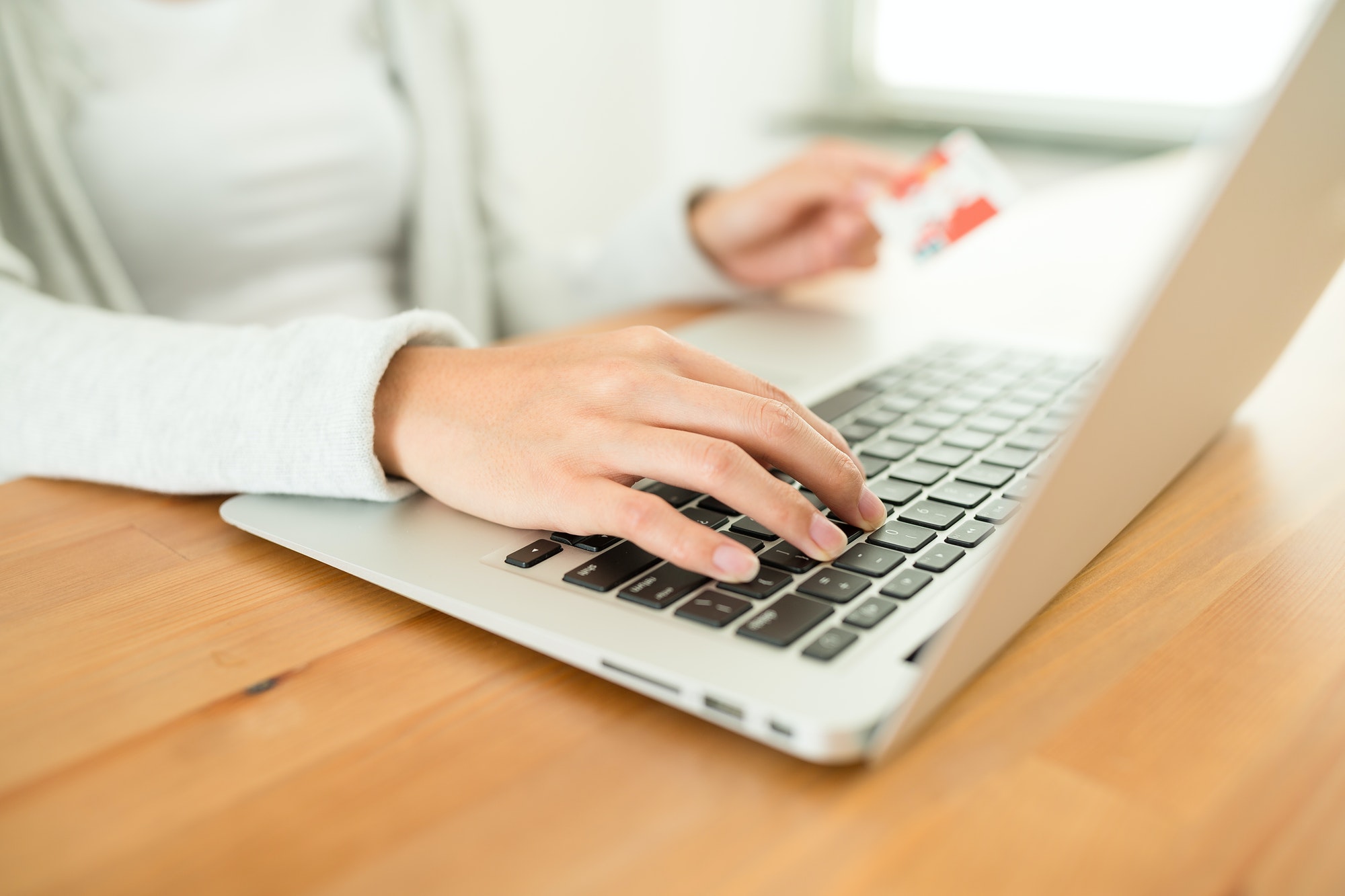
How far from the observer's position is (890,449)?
0.54m

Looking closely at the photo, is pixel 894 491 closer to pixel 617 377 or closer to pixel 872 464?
pixel 872 464

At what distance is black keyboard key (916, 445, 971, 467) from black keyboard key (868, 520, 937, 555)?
9cm

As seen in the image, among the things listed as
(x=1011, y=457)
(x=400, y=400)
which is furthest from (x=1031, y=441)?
(x=400, y=400)

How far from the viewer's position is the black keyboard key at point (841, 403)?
1.98 feet

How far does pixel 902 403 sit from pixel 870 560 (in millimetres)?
237

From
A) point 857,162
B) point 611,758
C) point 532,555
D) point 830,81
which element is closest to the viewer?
point 611,758

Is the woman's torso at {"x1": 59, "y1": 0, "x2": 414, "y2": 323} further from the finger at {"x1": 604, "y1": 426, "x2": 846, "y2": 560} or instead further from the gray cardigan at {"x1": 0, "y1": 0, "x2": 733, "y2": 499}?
the finger at {"x1": 604, "y1": 426, "x2": 846, "y2": 560}

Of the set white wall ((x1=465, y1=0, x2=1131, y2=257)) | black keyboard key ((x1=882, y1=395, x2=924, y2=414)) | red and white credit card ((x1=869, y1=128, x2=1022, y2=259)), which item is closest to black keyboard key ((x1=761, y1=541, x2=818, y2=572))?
black keyboard key ((x1=882, y1=395, x2=924, y2=414))

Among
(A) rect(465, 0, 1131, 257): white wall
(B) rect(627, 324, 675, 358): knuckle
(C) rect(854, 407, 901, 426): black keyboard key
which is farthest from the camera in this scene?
(A) rect(465, 0, 1131, 257): white wall

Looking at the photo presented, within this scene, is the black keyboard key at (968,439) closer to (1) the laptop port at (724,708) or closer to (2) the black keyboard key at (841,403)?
(2) the black keyboard key at (841,403)

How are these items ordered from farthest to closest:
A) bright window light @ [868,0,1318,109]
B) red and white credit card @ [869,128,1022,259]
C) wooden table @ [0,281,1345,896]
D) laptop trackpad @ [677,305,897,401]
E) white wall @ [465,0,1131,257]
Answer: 1. white wall @ [465,0,1131,257]
2. bright window light @ [868,0,1318,109]
3. red and white credit card @ [869,128,1022,259]
4. laptop trackpad @ [677,305,897,401]
5. wooden table @ [0,281,1345,896]

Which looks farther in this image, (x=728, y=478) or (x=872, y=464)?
(x=872, y=464)

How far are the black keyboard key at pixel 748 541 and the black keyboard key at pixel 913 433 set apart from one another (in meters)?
0.16

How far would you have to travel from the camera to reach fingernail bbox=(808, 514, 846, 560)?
40 cm
